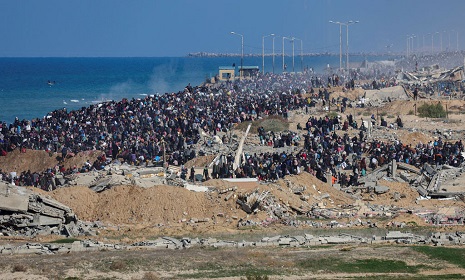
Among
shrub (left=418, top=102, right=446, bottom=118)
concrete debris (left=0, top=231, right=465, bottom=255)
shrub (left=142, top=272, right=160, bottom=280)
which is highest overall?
shrub (left=418, top=102, right=446, bottom=118)

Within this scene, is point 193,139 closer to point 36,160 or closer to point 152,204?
point 36,160

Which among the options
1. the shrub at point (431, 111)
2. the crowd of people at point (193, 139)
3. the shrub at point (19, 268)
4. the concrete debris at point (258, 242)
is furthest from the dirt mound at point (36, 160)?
the shrub at point (431, 111)

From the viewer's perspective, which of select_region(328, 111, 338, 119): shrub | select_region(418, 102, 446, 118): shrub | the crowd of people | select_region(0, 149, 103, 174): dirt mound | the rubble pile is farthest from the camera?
select_region(418, 102, 446, 118): shrub

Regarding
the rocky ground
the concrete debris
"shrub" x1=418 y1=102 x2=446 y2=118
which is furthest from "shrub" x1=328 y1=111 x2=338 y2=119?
the concrete debris

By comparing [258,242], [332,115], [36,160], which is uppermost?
[332,115]

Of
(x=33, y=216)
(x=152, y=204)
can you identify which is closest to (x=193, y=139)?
(x=152, y=204)

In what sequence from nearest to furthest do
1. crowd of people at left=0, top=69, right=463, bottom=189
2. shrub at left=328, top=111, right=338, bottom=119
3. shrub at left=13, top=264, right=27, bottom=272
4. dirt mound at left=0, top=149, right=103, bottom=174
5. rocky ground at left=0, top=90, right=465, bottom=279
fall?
shrub at left=13, top=264, right=27, bottom=272 → rocky ground at left=0, top=90, right=465, bottom=279 → crowd of people at left=0, top=69, right=463, bottom=189 → dirt mound at left=0, top=149, right=103, bottom=174 → shrub at left=328, top=111, right=338, bottom=119

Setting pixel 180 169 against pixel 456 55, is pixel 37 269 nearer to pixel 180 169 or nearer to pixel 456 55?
pixel 180 169

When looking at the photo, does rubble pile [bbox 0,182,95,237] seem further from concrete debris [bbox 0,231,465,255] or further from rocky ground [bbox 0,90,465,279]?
concrete debris [bbox 0,231,465,255]
